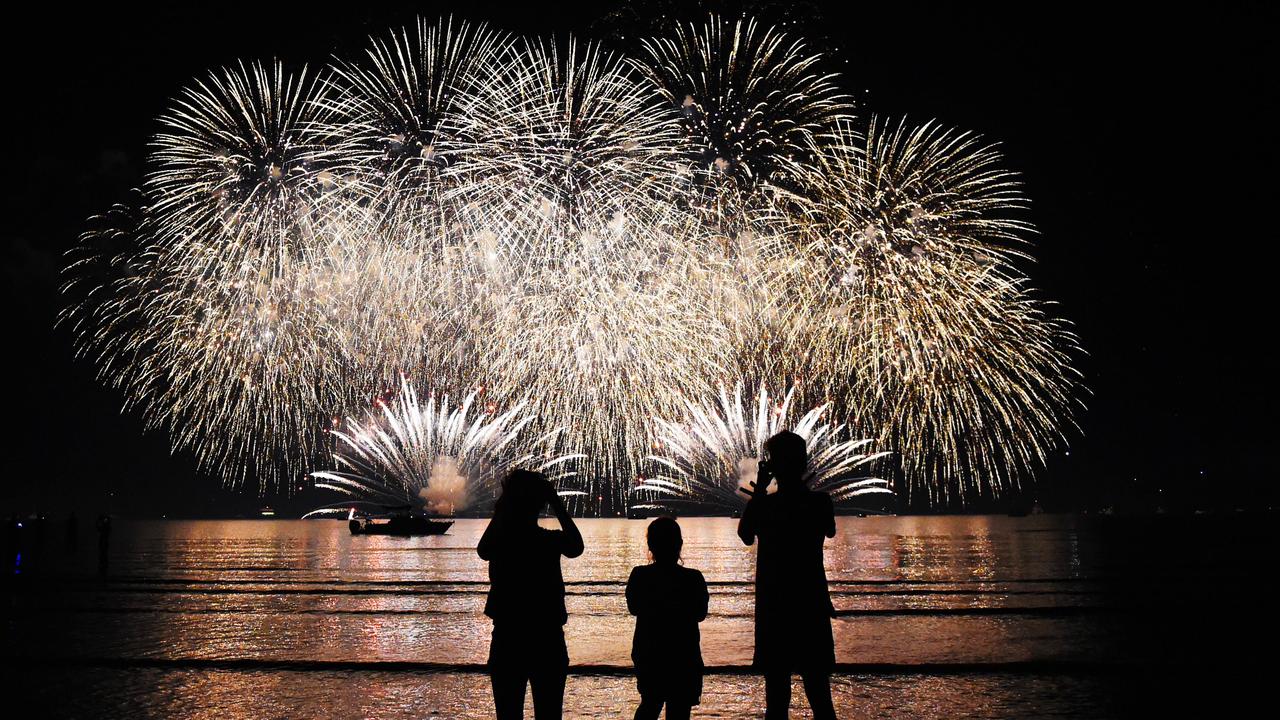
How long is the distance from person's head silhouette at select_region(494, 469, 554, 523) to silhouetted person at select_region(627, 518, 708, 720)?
702 millimetres

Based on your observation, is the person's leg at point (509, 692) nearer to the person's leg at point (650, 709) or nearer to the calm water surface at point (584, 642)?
the person's leg at point (650, 709)

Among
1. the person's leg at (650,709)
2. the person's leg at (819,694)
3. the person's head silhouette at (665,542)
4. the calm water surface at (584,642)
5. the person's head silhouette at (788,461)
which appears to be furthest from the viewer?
the calm water surface at (584,642)

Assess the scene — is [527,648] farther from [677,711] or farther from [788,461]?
[788,461]

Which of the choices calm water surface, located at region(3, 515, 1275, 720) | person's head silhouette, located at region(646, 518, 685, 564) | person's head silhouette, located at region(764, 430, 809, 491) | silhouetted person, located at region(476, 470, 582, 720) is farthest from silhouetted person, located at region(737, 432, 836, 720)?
calm water surface, located at region(3, 515, 1275, 720)

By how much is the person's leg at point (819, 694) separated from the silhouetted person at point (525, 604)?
1572 millimetres

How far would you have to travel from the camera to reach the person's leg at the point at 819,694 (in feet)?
20.6

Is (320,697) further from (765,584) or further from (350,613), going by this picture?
(350,613)

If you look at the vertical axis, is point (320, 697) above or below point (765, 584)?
below

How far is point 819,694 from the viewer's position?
628cm

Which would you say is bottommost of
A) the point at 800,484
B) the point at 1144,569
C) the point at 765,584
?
the point at 1144,569

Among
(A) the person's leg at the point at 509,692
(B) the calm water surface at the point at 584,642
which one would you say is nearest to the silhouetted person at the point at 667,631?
(A) the person's leg at the point at 509,692

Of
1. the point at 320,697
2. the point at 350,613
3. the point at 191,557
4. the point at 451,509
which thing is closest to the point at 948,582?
the point at 350,613

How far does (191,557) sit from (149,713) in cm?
3106

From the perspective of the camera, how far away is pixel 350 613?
52.1ft
